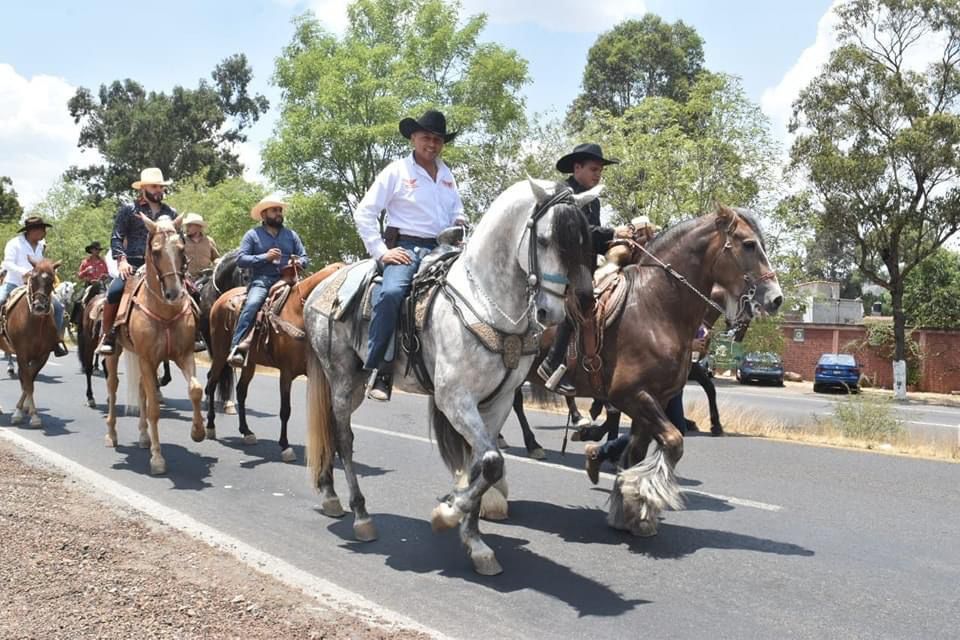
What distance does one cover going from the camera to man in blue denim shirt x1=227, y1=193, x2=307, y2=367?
973cm

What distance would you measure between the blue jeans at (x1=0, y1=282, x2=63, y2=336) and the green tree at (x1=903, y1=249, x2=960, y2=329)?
37.5m

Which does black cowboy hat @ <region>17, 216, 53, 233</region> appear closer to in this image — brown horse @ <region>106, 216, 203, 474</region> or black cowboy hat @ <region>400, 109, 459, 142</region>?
brown horse @ <region>106, 216, 203, 474</region>

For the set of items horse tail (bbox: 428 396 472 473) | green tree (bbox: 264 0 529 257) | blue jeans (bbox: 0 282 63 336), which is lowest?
horse tail (bbox: 428 396 472 473)

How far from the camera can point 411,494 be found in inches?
312

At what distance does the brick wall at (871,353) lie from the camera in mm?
36719

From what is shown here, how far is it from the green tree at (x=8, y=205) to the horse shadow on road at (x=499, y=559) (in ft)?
260

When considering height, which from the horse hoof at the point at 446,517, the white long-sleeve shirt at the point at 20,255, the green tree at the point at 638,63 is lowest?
the horse hoof at the point at 446,517

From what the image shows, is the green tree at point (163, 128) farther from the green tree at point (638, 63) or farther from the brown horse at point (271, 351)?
the brown horse at point (271, 351)

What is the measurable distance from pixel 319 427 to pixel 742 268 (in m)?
3.70

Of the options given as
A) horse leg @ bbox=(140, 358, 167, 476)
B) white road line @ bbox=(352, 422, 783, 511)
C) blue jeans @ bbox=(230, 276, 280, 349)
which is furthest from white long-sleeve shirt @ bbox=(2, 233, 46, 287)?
white road line @ bbox=(352, 422, 783, 511)

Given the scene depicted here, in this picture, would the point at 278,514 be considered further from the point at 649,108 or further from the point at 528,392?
the point at 649,108

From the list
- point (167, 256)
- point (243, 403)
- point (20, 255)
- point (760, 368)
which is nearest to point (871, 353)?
point (760, 368)

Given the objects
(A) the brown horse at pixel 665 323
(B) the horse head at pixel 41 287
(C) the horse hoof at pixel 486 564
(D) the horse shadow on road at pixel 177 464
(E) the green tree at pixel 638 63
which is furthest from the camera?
(E) the green tree at pixel 638 63

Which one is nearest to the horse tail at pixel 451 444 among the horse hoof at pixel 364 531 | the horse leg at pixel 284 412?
the horse hoof at pixel 364 531
